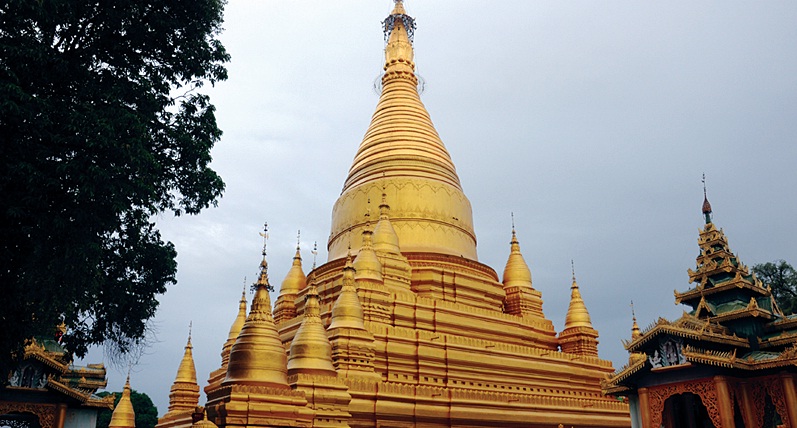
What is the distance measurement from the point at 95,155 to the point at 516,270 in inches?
823

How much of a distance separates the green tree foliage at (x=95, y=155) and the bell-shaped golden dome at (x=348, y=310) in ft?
23.1

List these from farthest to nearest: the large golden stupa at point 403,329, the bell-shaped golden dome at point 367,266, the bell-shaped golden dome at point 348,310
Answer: the bell-shaped golden dome at point 367,266 → the bell-shaped golden dome at point 348,310 → the large golden stupa at point 403,329

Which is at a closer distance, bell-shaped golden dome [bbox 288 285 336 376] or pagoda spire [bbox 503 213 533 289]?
bell-shaped golden dome [bbox 288 285 336 376]

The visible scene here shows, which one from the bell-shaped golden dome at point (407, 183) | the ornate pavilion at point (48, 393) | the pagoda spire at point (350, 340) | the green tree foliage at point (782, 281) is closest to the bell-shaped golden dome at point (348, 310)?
the pagoda spire at point (350, 340)

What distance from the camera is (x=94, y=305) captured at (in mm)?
11859

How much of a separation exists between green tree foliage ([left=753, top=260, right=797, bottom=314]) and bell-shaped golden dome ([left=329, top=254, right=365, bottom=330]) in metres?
19.2

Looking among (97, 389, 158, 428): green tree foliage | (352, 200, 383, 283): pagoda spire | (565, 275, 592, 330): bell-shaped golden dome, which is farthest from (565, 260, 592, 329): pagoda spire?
(97, 389, 158, 428): green tree foliage

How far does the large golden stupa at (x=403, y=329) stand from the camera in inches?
560

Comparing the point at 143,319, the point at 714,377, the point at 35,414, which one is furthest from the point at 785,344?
the point at 35,414

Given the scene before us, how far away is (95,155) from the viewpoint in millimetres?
10062

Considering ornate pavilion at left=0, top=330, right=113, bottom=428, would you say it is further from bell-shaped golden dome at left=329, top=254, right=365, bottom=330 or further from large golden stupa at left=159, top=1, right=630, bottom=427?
bell-shaped golden dome at left=329, top=254, right=365, bottom=330

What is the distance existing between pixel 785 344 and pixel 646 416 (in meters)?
3.53

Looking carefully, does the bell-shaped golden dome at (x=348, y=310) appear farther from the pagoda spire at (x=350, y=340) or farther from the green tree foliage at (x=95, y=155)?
the green tree foliage at (x=95, y=155)

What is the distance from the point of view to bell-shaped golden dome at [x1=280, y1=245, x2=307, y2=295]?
2734 cm
